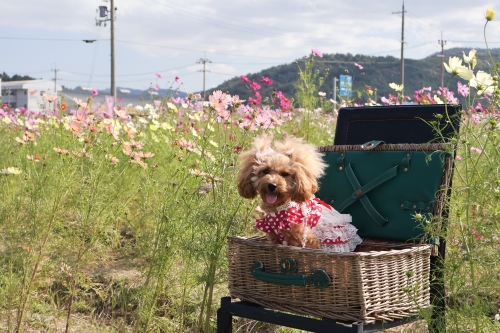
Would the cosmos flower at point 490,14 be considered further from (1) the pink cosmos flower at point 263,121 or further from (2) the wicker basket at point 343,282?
(1) the pink cosmos flower at point 263,121

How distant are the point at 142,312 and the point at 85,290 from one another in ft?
2.60

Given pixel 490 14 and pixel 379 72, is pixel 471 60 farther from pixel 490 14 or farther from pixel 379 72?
pixel 379 72

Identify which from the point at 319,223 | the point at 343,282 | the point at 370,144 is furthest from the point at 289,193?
the point at 370,144

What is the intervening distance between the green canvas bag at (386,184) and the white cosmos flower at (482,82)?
1.41ft

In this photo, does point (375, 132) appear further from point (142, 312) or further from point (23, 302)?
point (23, 302)

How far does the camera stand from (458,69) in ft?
7.98

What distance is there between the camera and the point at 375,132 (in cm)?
339

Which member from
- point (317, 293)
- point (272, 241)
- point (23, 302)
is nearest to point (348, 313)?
point (317, 293)

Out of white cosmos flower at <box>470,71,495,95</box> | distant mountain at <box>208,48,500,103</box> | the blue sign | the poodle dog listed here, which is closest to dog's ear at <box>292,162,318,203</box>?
the poodle dog

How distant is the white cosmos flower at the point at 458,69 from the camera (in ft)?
7.82

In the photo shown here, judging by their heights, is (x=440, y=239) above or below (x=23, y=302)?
above

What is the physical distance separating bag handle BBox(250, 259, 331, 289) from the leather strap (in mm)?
670

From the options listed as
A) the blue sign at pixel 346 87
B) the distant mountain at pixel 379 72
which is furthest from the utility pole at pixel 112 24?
the blue sign at pixel 346 87

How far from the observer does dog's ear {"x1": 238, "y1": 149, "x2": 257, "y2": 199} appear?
8.92 feet
